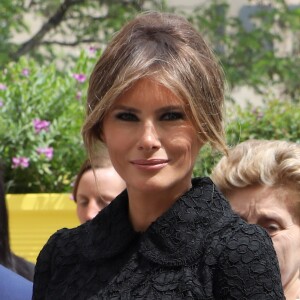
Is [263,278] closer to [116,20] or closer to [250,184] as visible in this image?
[250,184]

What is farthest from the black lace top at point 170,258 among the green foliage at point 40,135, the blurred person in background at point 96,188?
the green foliage at point 40,135

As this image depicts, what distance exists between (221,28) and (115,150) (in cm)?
847

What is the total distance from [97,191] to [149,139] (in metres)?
1.74

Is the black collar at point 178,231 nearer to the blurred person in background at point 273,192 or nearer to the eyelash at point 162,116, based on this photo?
the eyelash at point 162,116

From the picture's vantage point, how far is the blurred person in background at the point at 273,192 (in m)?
2.59

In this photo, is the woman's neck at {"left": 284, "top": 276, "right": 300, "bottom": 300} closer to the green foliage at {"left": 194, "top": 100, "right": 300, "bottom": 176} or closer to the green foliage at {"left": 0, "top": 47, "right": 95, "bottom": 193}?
the green foliage at {"left": 194, "top": 100, "right": 300, "bottom": 176}

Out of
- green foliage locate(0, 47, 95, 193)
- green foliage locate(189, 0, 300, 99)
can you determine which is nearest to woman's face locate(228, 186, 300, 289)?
green foliage locate(0, 47, 95, 193)

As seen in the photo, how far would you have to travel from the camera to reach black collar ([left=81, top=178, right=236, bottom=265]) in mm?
1805

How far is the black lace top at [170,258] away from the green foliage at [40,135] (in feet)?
12.0

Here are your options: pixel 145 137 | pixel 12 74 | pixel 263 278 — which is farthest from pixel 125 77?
pixel 12 74

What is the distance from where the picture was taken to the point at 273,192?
104 inches

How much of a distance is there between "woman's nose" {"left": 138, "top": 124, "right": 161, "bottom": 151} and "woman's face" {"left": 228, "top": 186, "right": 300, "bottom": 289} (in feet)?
2.78

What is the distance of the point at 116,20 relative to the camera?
9.77 m

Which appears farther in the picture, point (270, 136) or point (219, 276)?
point (270, 136)
